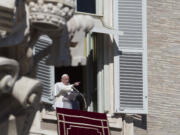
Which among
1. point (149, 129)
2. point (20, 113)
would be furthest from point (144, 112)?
point (20, 113)

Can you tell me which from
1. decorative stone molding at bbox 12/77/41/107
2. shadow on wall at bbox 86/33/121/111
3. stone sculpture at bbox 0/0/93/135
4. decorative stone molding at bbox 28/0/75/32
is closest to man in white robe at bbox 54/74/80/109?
shadow on wall at bbox 86/33/121/111

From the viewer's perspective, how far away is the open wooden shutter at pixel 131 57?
95.2 ft

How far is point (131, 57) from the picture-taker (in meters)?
29.3

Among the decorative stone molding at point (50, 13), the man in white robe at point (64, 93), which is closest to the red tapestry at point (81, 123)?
the man in white robe at point (64, 93)

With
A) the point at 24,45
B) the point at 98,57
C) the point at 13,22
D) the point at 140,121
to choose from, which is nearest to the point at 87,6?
the point at 98,57

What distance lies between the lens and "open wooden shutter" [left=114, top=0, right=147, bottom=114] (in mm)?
29016

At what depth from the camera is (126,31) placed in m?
29.5

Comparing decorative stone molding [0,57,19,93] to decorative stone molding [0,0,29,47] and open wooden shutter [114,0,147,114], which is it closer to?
decorative stone molding [0,0,29,47]

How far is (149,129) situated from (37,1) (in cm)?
1544

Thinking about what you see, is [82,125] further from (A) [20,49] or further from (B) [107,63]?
(A) [20,49]

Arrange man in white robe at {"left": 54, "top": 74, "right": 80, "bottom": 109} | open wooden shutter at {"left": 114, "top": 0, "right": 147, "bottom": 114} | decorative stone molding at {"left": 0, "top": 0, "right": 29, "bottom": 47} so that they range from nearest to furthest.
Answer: decorative stone molding at {"left": 0, "top": 0, "right": 29, "bottom": 47} < man in white robe at {"left": 54, "top": 74, "right": 80, "bottom": 109} < open wooden shutter at {"left": 114, "top": 0, "right": 147, "bottom": 114}

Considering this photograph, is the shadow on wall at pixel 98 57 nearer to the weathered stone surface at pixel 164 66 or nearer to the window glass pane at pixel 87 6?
the window glass pane at pixel 87 6

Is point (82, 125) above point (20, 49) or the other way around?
the other way around

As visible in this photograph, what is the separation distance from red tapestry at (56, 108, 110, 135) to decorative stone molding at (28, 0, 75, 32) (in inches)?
469
